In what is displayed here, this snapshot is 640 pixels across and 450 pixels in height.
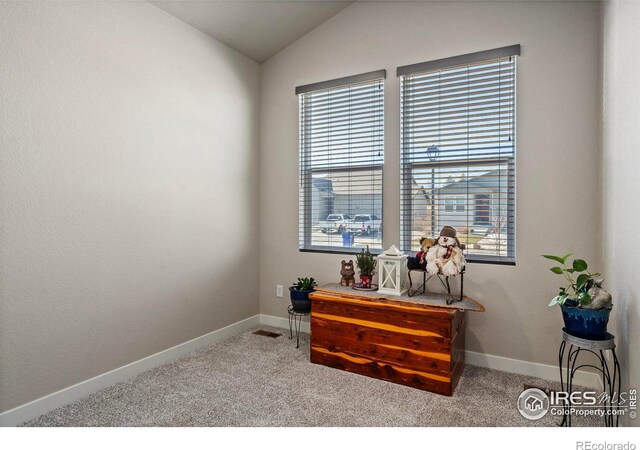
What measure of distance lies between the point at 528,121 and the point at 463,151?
45 cm

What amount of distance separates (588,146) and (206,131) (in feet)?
9.04

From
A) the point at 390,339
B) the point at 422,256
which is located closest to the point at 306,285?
the point at 390,339

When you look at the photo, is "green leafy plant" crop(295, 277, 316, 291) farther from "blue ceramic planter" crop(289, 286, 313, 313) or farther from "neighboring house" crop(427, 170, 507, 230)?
"neighboring house" crop(427, 170, 507, 230)

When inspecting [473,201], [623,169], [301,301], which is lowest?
[301,301]

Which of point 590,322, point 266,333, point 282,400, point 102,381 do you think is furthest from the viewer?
point 266,333

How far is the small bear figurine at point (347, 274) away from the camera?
117 inches

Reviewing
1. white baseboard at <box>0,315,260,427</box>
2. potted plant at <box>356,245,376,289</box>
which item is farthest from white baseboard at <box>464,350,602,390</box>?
white baseboard at <box>0,315,260,427</box>

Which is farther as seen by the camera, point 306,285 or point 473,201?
point 306,285

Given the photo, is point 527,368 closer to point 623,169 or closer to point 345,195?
point 623,169

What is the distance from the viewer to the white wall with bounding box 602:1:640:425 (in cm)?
154

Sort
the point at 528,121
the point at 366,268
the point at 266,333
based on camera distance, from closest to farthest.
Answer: the point at 528,121
the point at 366,268
the point at 266,333

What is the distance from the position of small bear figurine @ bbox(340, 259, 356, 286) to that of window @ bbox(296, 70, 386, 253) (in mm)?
249

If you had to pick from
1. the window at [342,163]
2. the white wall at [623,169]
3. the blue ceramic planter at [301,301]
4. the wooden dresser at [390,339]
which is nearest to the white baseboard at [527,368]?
the wooden dresser at [390,339]

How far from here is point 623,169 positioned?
1742 millimetres
